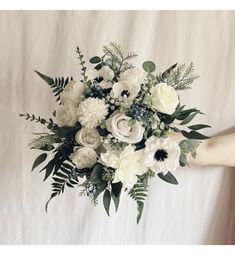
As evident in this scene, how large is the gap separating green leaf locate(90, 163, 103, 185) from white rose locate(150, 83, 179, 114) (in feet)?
0.64

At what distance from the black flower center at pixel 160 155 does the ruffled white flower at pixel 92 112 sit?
0.50 ft

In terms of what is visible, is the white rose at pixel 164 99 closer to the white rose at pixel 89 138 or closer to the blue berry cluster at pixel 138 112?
the blue berry cluster at pixel 138 112

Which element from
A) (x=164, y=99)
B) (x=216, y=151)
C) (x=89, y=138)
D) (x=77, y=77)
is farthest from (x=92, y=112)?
(x=216, y=151)

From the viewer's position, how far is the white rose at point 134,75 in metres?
0.93

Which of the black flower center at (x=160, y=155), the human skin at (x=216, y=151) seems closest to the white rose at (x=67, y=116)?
the black flower center at (x=160, y=155)

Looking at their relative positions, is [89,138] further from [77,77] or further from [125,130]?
[77,77]

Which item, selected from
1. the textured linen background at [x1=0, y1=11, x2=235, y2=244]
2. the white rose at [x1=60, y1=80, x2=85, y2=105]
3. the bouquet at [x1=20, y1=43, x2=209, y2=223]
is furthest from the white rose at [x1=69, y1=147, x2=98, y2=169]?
the textured linen background at [x1=0, y1=11, x2=235, y2=244]

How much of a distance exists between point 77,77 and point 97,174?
414 mm

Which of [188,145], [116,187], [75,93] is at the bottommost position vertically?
[116,187]

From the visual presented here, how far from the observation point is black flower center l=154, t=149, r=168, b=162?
91cm

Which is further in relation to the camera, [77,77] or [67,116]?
[77,77]

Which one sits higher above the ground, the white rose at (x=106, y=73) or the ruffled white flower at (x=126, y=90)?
the white rose at (x=106, y=73)

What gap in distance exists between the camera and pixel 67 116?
94 centimetres

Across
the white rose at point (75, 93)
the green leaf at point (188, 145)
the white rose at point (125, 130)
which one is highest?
the white rose at point (75, 93)
